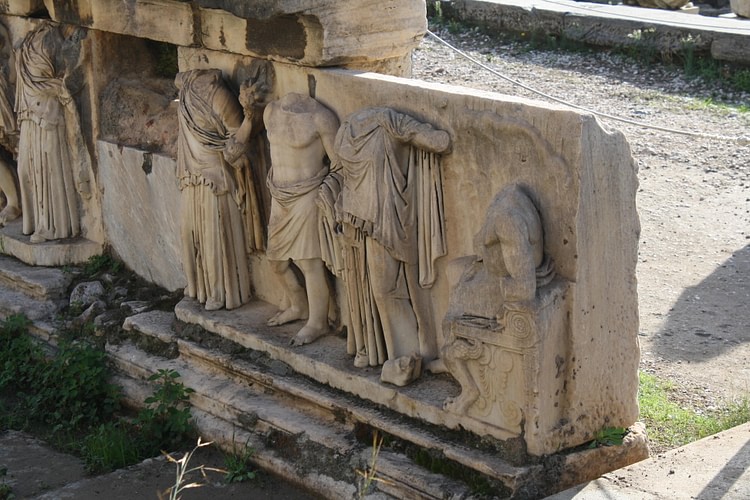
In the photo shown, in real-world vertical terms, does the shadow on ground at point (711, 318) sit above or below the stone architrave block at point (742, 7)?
below

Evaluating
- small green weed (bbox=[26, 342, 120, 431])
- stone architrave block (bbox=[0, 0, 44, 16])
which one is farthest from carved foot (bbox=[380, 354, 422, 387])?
stone architrave block (bbox=[0, 0, 44, 16])

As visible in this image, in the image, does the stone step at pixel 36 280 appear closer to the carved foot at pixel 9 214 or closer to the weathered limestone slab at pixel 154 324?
the carved foot at pixel 9 214

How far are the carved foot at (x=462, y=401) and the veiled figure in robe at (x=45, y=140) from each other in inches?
150

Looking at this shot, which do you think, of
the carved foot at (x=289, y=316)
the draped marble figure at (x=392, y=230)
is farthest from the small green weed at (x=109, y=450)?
the draped marble figure at (x=392, y=230)

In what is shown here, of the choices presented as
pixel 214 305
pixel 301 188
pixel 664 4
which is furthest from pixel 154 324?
pixel 664 4

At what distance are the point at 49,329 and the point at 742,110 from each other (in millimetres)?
6633

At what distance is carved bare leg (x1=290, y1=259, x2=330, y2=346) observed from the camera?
20.7 feet

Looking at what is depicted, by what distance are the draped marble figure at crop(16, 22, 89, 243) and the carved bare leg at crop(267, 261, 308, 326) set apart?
2195 millimetres

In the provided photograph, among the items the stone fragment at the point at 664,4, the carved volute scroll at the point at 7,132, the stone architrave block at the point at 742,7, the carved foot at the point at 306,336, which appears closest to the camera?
the carved foot at the point at 306,336

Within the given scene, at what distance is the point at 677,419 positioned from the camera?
620 cm

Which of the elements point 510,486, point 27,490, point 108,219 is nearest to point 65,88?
point 108,219

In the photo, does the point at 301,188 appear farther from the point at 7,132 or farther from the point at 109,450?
the point at 7,132

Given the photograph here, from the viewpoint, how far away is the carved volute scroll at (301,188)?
603cm

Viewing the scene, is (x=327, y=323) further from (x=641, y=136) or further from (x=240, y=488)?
(x=641, y=136)
